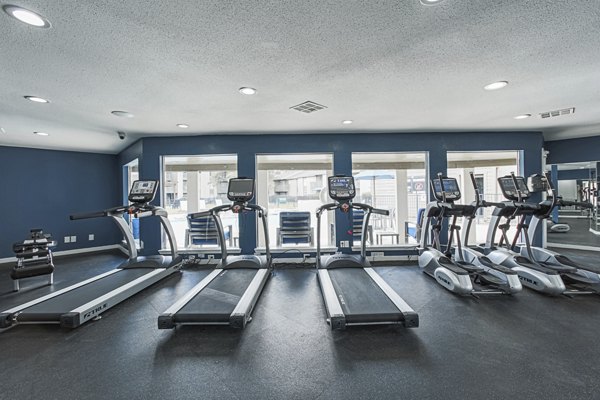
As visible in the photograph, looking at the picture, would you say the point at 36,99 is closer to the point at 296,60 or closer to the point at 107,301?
the point at 107,301

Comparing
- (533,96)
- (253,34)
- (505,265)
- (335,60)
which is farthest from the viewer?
(505,265)

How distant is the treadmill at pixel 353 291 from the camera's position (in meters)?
2.49

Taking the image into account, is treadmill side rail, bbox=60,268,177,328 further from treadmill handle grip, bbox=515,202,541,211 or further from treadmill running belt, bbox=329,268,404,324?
treadmill handle grip, bbox=515,202,541,211

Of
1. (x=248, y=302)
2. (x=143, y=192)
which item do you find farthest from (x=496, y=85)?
(x=143, y=192)

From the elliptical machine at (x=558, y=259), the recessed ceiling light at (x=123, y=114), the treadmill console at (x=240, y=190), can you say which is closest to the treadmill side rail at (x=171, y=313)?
the treadmill console at (x=240, y=190)

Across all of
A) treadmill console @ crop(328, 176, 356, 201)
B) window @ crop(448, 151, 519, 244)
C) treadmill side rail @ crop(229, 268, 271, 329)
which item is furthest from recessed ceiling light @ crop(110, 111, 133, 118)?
window @ crop(448, 151, 519, 244)

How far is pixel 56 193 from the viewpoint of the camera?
6059 mm

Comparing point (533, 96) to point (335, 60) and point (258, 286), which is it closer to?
point (335, 60)

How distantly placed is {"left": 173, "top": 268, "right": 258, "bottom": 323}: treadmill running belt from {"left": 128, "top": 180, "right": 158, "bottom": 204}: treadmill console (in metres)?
1.72

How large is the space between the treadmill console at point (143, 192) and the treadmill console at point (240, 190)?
4.07 ft

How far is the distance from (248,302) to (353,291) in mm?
1246

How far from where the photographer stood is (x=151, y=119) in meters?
4.08

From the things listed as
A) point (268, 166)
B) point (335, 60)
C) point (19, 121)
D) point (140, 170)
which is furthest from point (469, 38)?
point (19, 121)

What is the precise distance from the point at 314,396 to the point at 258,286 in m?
1.81
